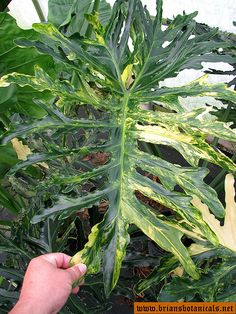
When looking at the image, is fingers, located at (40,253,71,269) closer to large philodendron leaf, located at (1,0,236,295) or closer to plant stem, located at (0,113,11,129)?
large philodendron leaf, located at (1,0,236,295)

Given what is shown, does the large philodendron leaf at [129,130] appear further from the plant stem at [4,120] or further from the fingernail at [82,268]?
the plant stem at [4,120]

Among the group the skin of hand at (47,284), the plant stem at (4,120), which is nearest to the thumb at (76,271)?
the skin of hand at (47,284)

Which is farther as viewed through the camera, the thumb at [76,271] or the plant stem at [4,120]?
the plant stem at [4,120]

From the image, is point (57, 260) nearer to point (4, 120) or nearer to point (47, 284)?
point (47, 284)

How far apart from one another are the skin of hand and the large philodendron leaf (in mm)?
30

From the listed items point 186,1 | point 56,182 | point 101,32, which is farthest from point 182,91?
point 186,1

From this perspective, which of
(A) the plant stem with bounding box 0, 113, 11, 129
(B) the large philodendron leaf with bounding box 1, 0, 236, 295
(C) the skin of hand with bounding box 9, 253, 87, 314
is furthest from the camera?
(A) the plant stem with bounding box 0, 113, 11, 129

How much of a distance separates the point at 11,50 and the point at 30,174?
1.02 ft

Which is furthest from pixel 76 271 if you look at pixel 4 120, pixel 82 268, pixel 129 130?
pixel 4 120

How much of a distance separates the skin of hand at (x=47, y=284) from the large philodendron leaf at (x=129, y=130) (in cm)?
3

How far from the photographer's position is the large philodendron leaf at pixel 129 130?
61cm

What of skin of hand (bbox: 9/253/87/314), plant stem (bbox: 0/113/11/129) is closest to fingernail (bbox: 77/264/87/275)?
skin of hand (bbox: 9/253/87/314)

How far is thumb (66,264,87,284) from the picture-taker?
57 centimetres

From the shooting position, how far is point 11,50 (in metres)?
0.87
